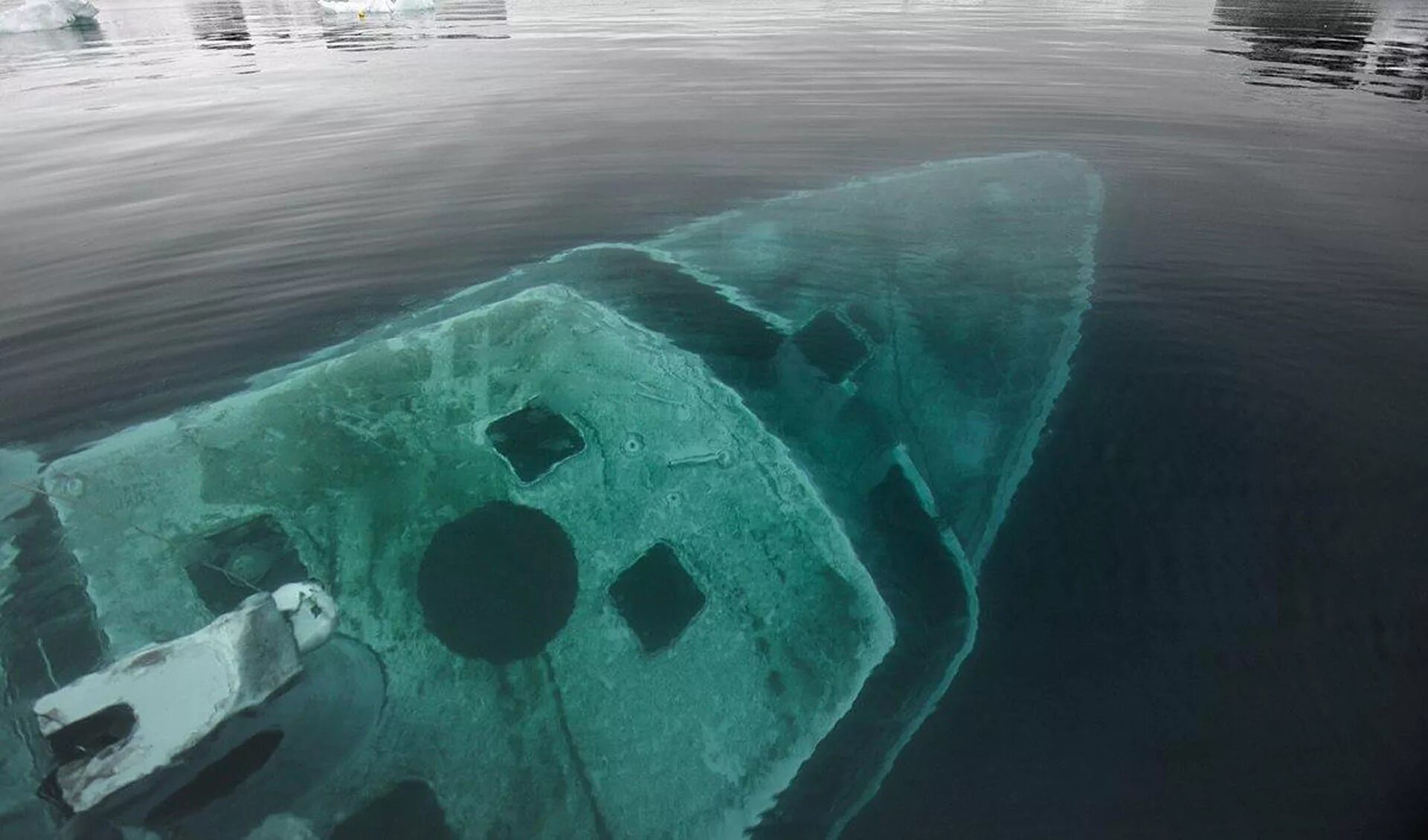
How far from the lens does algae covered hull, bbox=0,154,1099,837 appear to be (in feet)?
12.2

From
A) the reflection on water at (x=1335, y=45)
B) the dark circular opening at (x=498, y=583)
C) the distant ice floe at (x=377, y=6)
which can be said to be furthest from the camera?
the distant ice floe at (x=377, y=6)

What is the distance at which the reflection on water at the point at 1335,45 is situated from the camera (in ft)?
59.1

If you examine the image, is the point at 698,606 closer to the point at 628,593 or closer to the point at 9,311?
the point at 628,593

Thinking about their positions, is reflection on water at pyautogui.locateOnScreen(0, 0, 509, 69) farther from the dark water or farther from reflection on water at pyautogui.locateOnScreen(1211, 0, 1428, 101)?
reflection on water at pyautogui.locateOnScreen(1211, 0, 1428, 101)

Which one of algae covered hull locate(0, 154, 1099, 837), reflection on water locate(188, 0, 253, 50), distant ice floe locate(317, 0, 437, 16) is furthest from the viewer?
distant ice floe locate(317, 0, 437, 16)

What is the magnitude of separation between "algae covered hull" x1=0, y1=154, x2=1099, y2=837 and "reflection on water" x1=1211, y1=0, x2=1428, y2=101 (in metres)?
19.1

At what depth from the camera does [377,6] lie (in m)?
41.6

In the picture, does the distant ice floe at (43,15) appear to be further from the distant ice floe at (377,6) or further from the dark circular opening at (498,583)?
the dark circular opening at (498,583)

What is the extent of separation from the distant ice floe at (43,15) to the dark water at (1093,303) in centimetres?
2206

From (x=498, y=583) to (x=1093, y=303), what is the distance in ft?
21.5

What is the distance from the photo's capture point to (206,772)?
3525mm

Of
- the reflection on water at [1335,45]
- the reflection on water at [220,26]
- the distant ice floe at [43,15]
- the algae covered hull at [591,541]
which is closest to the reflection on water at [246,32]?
the reflection on water at [220,26]

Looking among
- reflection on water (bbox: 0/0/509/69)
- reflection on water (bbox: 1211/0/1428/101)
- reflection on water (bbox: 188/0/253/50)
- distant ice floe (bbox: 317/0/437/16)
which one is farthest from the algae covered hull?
distant ice floe (bbox: 317/0/437/16)

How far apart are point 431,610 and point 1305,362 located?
25.8 feet
